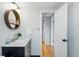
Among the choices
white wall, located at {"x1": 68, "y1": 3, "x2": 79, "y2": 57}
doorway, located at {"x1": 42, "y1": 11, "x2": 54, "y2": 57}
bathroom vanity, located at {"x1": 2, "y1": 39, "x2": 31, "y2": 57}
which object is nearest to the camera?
bathroom vanity, located at {"x1": 2, "y1": 39, "x2": 31, "y2": 57}

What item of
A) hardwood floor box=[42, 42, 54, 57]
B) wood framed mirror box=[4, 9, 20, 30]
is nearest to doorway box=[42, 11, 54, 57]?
Answer: hardwood floor box=[42, 42, 54, 57]

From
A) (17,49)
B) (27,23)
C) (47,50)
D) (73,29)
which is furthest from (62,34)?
(17,49)

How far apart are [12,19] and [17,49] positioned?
0.98 ft

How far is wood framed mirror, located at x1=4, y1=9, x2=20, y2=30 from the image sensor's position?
46.0 inches

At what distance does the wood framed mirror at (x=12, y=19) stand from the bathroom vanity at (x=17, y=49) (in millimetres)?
148

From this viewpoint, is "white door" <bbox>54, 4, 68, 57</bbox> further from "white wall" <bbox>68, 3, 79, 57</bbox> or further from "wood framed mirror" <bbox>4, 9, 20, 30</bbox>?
"wood framed mirror" <bbox>4, 9, 20, 30</bbox>

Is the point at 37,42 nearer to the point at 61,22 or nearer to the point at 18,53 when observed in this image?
the point at 18,53

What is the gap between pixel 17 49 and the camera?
1.14m

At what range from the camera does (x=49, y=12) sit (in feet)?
3.96

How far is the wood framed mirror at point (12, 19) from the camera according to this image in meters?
1.17

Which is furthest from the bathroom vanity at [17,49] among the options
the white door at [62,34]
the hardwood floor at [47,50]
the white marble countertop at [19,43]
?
the white door at [62,34]

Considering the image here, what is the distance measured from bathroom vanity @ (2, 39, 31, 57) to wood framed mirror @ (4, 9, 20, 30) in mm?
148

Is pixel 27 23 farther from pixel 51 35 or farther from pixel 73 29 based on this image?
pixel 73 29

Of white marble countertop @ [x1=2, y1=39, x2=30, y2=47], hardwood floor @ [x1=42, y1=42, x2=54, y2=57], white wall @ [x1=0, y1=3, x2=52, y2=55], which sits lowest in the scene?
hardwood floor @ [x1=42, y1=42, x2=54, y2=57]
